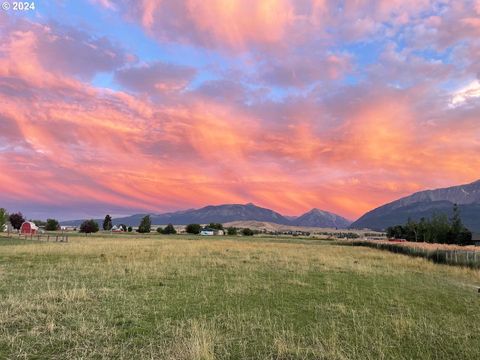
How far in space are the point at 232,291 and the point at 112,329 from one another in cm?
809

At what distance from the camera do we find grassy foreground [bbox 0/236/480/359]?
10.0 meters

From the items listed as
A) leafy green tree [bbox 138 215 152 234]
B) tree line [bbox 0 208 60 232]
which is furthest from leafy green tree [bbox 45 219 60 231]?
leafy green tree [bbox 138 215 152 234]

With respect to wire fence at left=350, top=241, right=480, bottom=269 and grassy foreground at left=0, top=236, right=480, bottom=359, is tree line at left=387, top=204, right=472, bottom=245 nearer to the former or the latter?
wire fence at left=350, top=241, right=480, bottom=269

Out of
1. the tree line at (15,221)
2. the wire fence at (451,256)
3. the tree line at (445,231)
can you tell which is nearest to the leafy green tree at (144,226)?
the tree line at (15,221)

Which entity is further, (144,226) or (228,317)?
(144,226)

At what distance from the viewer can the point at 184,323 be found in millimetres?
12586

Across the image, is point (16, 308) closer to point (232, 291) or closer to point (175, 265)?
point (232, 291)

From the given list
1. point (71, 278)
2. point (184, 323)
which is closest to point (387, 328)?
point (184, 323)

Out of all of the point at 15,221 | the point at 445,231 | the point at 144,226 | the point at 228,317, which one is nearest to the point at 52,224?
the point at 15,221

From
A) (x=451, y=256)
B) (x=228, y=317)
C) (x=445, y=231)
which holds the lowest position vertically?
(x=228, y=317)

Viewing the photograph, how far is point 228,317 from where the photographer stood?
1354 cm

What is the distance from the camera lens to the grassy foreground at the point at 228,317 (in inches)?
395

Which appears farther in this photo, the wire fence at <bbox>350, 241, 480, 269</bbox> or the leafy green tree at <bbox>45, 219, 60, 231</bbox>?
the leafy green tree at <bbox>45, 219, 60, 231</bbox>

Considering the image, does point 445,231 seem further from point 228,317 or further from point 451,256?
point 228,317
